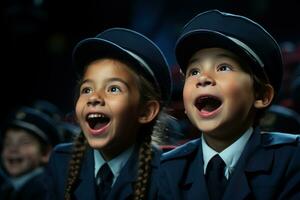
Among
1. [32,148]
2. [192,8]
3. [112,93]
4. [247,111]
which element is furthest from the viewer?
[192,8]

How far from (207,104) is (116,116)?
0.24 m

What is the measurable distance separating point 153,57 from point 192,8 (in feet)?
7.24

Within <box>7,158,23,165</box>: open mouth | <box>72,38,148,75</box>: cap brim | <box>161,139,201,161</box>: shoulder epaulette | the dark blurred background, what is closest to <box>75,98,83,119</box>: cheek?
<box>72,38,148,75</box>: cap brim

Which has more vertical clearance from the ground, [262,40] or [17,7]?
[17,7]

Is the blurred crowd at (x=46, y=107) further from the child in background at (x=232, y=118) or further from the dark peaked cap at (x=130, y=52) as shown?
the child in background at (x=232, y=118)

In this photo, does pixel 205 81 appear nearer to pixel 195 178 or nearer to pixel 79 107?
pixel 195 178

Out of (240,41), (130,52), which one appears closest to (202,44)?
(240,41)

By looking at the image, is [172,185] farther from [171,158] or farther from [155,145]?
[155,145]

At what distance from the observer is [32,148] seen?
2.27 m

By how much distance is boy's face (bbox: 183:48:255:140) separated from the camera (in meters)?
1.24

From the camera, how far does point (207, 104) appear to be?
127 centimetres

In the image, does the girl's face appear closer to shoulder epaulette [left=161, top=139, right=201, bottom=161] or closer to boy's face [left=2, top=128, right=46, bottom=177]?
shoulder epaulette [left=161, top=139, right=201, bottom=161]

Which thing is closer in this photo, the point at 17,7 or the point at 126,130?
the point at 126,130

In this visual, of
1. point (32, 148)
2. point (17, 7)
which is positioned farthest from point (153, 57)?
point (17, 7)
